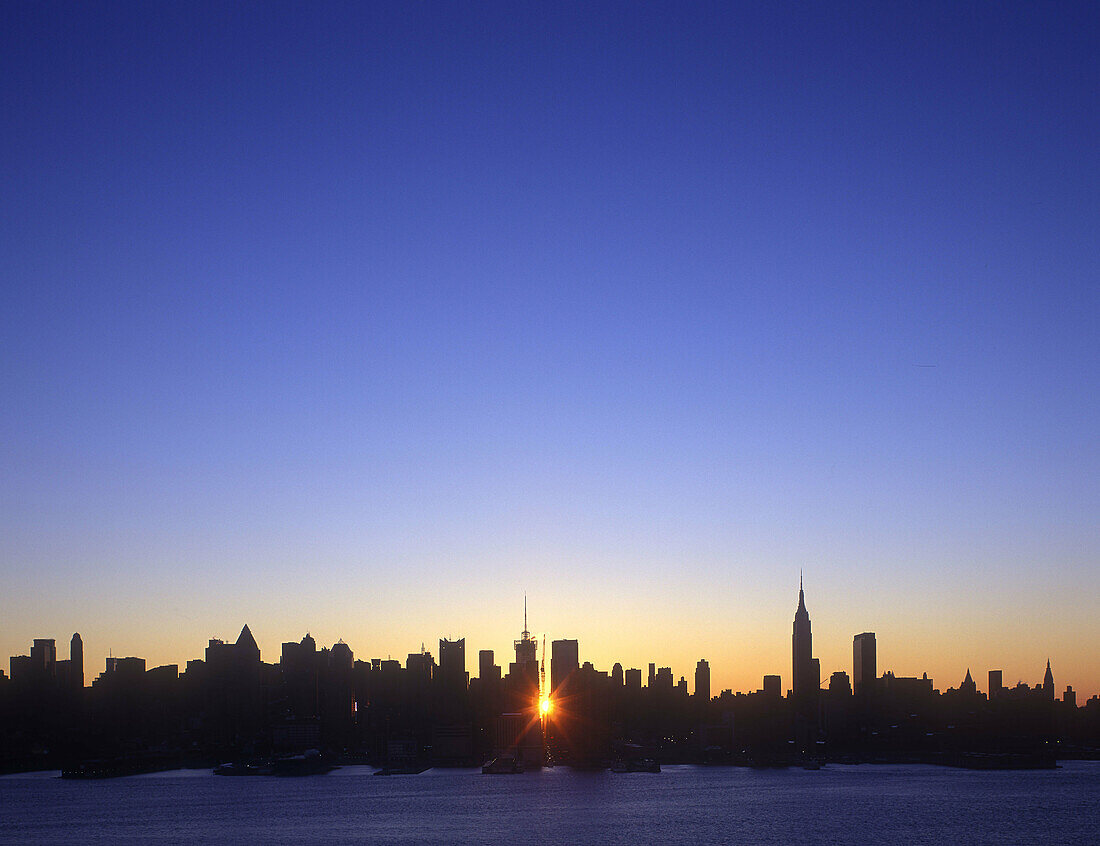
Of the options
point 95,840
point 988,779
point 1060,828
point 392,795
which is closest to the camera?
point 95,840

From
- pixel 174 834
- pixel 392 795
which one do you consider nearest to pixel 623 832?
pixel 174 834

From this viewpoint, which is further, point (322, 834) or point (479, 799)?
point (479, 799)

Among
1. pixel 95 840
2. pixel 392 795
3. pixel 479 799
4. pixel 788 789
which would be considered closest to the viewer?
pixel 95 840

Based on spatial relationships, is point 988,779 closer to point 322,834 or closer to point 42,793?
point 322,834

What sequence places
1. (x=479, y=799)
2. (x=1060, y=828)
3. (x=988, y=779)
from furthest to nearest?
(x=988, y=779) → (x=479, y=799) → (x=1060, y=828)

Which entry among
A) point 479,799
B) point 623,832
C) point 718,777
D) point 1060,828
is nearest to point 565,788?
point 479,799

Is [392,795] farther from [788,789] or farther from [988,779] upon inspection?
[988,779]
